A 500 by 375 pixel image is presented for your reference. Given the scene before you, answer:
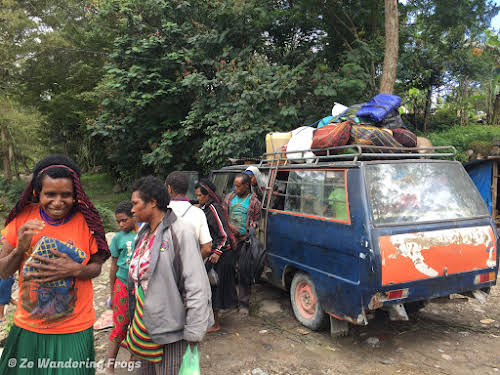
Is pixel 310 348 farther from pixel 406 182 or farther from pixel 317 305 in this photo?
pixel 406 182

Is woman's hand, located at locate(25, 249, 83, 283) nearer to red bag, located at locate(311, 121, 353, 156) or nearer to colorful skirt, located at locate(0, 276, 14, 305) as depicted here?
colorful skirt, located at locate(0, 276, 14, 305)

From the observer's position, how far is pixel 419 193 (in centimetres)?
363

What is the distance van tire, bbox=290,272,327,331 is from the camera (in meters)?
3.96

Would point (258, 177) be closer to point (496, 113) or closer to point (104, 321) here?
point (104, 321)

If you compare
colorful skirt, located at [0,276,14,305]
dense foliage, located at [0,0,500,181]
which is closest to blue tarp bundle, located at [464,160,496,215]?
dense foliage, located at [0,0,500,181]

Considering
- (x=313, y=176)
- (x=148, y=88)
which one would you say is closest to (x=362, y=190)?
(x=313, y=176)

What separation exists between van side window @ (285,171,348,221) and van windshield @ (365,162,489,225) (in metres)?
0.33

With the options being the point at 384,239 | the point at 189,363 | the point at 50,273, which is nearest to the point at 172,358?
the point at 189,363

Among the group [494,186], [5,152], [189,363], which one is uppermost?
[5,152]

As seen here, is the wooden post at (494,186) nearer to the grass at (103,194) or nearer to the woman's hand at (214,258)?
the woman's hand at (214,258)

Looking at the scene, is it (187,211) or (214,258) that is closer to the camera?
(187,211)

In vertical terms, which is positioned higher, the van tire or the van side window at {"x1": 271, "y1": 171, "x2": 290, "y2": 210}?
the van side window at {"x1": 271, "y1": 171, "x2": 290, "y2": 210}

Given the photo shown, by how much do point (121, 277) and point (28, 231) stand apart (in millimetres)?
1490

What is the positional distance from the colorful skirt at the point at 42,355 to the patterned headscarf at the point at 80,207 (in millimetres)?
495
